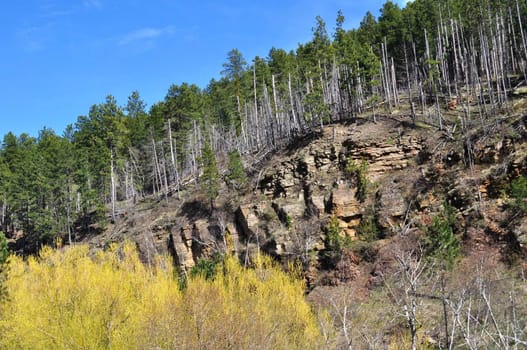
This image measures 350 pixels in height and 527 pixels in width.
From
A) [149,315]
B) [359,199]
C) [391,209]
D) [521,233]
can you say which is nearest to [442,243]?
[521,233]

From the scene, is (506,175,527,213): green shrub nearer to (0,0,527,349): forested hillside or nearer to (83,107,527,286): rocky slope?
(0,0,527,349): forested hillside

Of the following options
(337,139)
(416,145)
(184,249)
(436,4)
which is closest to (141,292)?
(184,249)

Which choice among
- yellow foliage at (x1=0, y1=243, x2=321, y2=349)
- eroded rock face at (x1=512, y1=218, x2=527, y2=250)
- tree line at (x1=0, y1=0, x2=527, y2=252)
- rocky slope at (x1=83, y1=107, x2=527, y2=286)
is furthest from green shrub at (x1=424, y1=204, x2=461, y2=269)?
tree line at (x1=0, y1=0, x2=527, y2=252)

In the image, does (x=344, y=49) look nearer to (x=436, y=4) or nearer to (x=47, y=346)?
(x=436, y=4)

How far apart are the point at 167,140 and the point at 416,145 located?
1227 inches

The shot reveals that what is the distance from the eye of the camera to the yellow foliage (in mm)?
16766

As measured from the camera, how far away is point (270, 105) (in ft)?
171

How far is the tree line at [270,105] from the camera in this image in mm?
40250

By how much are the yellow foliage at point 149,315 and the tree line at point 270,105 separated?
15066 mm

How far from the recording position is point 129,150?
5359 centimetres

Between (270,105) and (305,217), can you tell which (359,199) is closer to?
(305,217)

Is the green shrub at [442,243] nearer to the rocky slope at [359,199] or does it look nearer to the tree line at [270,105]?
the rocky slope at [359,199]

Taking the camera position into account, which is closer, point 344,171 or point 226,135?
point 344,171

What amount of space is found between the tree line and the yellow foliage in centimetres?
1507
